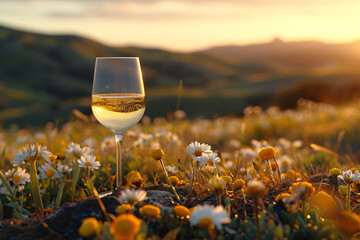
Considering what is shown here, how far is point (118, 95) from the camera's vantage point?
2.58 metres

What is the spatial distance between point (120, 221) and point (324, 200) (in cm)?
131

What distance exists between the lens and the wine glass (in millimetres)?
2490

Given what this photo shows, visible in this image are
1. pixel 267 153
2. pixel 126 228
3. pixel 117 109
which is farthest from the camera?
pixel 117 109

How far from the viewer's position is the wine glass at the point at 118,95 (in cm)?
249

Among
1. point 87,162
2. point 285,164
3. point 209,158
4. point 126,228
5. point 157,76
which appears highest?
point 126,228

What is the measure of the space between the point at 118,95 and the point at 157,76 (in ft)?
320

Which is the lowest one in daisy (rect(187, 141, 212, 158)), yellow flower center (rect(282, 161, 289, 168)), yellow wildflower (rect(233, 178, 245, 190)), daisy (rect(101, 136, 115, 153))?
daisy (rect(101, 136, 115, 153))

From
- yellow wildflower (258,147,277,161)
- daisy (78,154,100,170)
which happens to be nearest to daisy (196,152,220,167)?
yellow wildflower (258,147,277,161)

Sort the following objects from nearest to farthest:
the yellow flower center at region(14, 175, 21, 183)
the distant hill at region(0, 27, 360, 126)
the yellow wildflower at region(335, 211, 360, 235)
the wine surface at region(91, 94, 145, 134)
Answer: the yellow wildflower at region(335, 211, 360, 235)
the wine surface at region(91, 94, 145, 134)
the yellow flower center at region(14, 175, 21, 183)
the distant hill at region(0, 27, 360, 126)

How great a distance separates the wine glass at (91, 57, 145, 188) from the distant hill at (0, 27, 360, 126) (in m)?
31.5

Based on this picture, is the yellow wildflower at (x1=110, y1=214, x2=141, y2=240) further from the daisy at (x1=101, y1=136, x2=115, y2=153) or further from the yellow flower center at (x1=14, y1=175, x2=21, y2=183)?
the daisy at (x1=101, y1=136, x2=115, y2=153)

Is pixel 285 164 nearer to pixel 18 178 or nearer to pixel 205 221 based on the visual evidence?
pixel 205 221

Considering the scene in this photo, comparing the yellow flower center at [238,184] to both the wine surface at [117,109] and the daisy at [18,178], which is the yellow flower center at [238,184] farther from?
the daisy at [18,178]

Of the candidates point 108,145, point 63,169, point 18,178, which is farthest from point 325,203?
point 108,145
